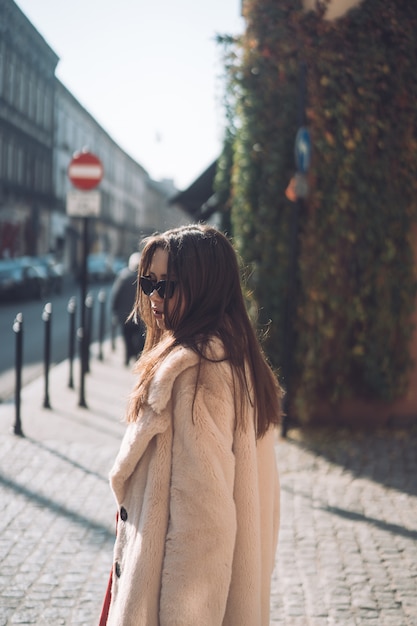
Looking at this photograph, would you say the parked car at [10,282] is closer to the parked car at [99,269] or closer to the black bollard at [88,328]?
the black bollard at [88,328]

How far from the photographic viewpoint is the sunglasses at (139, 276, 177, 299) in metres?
2.39

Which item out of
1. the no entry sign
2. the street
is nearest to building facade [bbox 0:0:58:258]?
the street

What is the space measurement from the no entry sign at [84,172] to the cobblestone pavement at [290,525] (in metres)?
3.03

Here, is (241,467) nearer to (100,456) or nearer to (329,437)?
(100,456)

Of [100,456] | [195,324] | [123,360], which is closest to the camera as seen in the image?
[195,324]

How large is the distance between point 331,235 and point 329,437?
1.87 m

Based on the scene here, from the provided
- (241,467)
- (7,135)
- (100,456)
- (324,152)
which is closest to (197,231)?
(241,467)

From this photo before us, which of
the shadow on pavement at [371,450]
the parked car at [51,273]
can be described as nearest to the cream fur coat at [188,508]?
the shadow on pavement at [371,450]

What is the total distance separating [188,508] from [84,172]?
8682mm

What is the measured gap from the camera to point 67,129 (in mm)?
57250

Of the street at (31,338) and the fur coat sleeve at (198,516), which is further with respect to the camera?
the street at (31,338)

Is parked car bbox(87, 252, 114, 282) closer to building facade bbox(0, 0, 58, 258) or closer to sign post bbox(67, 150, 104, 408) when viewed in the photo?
building facade bbox(0, 0, 58, 258)

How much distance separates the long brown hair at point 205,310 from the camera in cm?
237

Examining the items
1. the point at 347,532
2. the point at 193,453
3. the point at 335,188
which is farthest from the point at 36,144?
the point at 193,453
